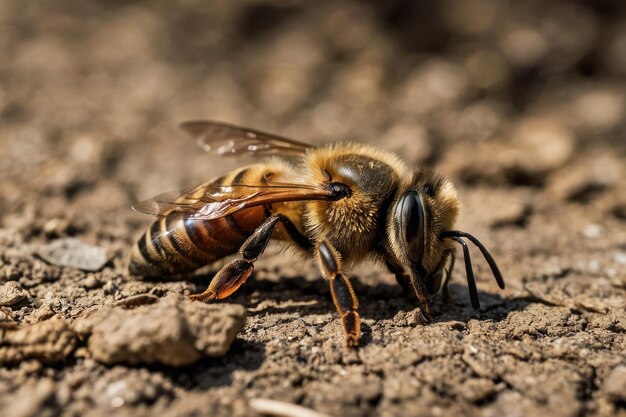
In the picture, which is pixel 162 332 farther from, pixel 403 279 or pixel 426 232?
pixel 403 279

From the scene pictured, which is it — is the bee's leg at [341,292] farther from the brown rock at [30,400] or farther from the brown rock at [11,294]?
the brown rock at [11,294]

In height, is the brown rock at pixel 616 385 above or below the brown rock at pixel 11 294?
below

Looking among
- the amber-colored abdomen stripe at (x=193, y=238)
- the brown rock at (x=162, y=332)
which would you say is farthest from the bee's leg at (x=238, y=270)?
the brown rock at (x=162, y=332)

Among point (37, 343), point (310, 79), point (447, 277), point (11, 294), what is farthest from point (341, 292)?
point (310, 79)

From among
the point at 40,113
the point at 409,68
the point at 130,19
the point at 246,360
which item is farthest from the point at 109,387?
the point at 130,19

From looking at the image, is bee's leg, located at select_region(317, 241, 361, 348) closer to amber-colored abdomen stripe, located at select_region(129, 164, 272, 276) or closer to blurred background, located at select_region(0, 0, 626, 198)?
amber-colored abdomen stripe, located at select_region(129, 164, 272, 276)
